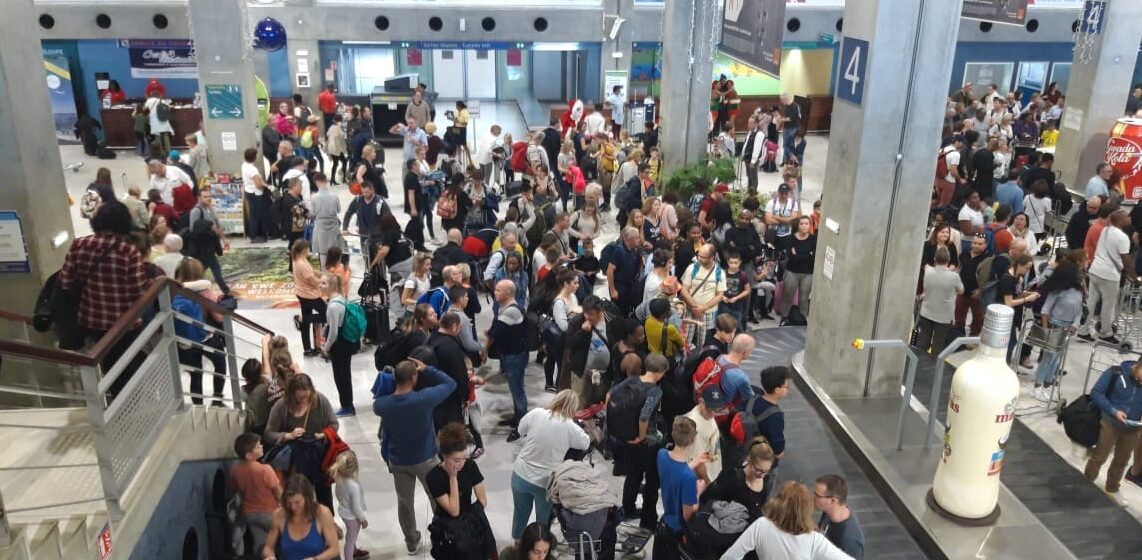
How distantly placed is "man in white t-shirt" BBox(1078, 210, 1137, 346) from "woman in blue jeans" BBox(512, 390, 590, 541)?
22.0ft

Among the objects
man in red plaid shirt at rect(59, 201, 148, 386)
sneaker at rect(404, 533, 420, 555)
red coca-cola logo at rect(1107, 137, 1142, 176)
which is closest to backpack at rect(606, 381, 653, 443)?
sneaker at rect(404, 533, 420, 555)

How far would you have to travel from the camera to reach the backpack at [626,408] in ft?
20.5

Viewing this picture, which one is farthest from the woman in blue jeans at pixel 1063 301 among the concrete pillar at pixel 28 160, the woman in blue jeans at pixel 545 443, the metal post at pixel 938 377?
the concrete pillar at pixel 28 160

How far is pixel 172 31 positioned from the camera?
20.0 m

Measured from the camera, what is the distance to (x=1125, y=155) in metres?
14.0

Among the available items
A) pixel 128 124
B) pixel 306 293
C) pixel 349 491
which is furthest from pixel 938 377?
pixel 128 124

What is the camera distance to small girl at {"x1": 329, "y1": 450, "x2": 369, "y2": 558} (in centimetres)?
549

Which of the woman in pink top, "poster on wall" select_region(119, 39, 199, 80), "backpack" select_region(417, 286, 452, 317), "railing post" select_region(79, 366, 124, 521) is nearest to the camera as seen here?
"railing post" select_region(79, 366, 124, 521)

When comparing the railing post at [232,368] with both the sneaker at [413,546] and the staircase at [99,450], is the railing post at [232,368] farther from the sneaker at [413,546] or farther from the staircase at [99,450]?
the sneaker at [413,546]

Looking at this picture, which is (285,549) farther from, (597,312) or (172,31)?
(172,31)

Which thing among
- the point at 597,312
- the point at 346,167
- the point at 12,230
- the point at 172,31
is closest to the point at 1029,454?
the point at 597,312

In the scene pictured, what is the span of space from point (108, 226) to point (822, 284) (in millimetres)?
5909

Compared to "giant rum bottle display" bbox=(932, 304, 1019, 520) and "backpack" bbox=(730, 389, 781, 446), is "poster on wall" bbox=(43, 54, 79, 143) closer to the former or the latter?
"backpack" bbox=(730, 389, 781, 446)

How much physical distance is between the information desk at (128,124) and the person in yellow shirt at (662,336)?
50.0 ft
